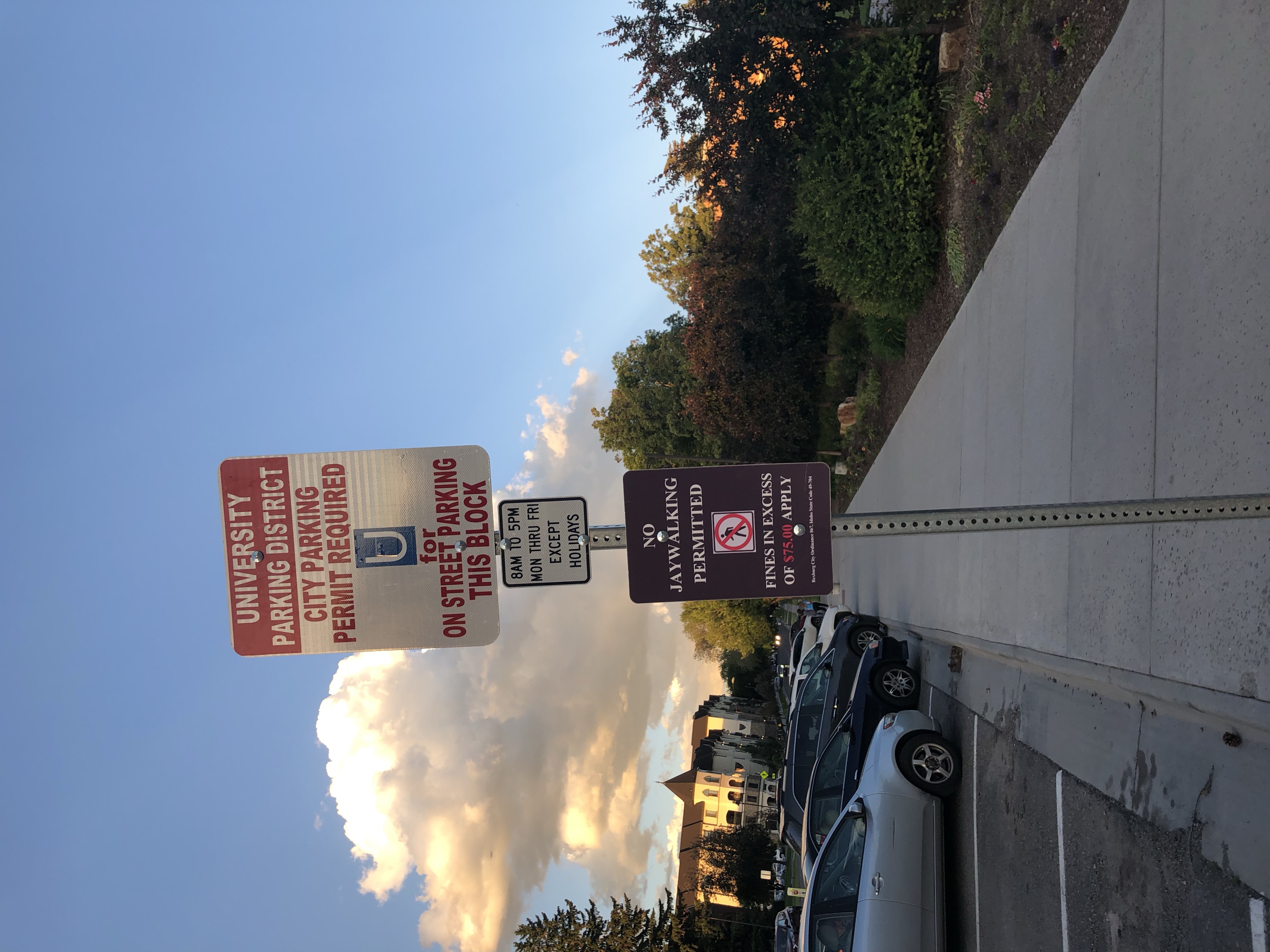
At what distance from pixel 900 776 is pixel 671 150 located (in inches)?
531

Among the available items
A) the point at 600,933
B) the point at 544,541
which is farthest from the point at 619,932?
the point at 544,541

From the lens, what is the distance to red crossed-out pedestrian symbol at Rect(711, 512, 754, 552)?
480 centimetres

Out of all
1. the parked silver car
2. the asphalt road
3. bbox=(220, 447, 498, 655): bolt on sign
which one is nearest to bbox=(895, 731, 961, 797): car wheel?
the parked silver car

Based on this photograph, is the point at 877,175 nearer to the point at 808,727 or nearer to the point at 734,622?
the point at 808,727

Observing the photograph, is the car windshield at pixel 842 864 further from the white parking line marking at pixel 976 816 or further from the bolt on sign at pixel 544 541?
the bolt on sign at pixel 544 541

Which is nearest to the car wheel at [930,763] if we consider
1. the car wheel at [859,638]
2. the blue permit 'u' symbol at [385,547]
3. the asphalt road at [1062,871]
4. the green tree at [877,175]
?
the asphalt road at [1062,871]

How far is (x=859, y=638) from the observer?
40.3 ft

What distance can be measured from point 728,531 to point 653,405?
27.9m

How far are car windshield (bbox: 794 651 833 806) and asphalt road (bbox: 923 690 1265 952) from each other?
9.29 feet

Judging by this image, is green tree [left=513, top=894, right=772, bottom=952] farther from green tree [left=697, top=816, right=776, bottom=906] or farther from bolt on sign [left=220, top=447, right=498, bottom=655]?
bolt on sign [left=220, top=447, right=498, bottom=655]

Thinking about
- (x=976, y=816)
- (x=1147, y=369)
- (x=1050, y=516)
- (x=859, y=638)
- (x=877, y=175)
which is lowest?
(x=976, y=816)

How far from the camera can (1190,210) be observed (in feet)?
19.1

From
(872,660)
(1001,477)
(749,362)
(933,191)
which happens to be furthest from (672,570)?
(749,362)

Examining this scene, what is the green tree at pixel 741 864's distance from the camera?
35844mm
